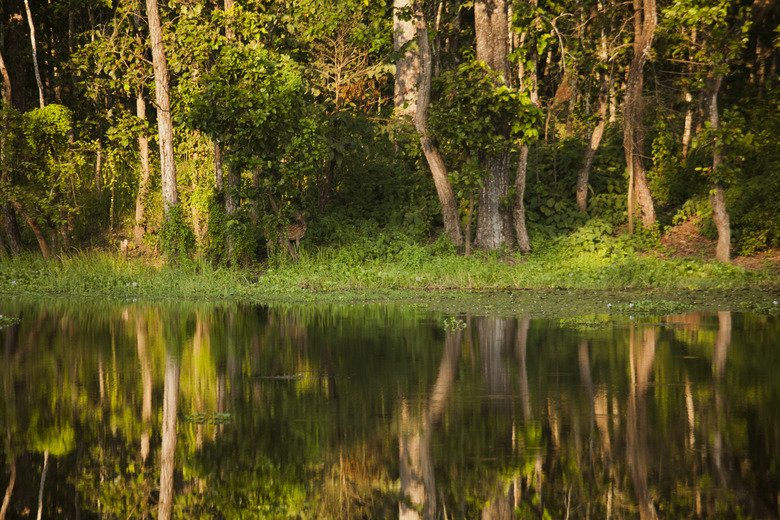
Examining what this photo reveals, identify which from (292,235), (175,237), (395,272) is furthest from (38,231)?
(395,272)

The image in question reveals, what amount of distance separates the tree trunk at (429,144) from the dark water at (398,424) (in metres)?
10.5

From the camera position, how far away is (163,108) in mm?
21938

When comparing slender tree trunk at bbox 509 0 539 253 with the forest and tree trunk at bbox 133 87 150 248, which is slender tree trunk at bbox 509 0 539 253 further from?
tree trunk at bbox 133 87 150 248

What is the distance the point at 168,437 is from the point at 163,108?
1701 centimetres

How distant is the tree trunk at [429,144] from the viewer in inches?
831

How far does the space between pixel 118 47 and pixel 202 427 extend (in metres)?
19.9

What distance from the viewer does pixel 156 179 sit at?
2672cm

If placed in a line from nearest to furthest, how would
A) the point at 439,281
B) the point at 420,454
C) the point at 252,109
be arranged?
the point at 420,454
the point at 439,281
the point at 252,109

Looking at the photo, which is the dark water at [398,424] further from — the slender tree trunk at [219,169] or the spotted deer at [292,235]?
the slender tree trunk at [219,169]

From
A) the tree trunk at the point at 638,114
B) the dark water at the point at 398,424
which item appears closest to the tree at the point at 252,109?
the tree trunk at the point at 638,114

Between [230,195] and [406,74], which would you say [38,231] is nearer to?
[230,195]

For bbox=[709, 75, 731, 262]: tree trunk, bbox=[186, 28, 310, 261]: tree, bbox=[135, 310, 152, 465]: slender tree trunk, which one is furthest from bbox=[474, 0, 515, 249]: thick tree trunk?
bbox=[135, 310, 152, 465]: slender tree trunk

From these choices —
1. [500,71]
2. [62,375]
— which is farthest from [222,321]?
[500,71]

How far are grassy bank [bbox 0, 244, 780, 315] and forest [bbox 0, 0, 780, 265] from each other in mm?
1150
